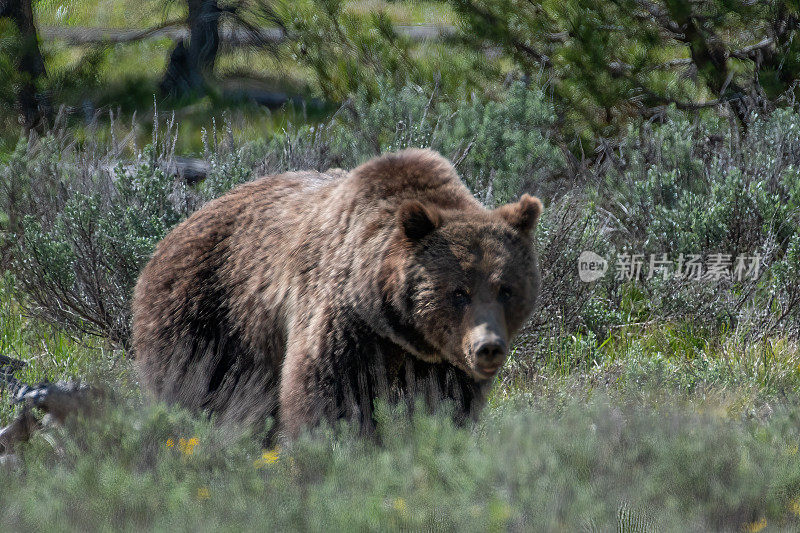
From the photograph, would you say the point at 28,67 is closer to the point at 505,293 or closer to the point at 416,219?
the point at 416,219

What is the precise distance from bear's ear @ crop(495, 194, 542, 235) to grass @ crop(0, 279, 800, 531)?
78cm

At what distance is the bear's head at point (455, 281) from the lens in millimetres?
3574

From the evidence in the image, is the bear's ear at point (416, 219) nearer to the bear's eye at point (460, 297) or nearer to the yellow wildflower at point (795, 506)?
the bear's eye at point (460, 297)

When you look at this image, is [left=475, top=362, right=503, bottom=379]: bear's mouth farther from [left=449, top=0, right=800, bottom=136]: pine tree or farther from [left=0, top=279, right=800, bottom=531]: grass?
[left=449, top=0, right=800, bottom=136]: pine tree

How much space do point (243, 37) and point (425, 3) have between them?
3.99m

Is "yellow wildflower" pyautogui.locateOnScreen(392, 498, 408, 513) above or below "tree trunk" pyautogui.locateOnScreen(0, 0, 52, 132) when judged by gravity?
above

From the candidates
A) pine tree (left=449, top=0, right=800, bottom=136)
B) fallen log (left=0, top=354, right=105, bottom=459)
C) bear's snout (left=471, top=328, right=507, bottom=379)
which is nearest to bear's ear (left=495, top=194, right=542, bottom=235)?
bear's snout (left=471, top=328, right=507, bottom=379)

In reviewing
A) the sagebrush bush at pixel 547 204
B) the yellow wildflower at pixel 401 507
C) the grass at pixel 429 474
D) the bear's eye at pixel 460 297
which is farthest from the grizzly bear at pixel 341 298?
the sagebrush bush at pixel 547 204

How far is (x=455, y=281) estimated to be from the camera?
3.61m

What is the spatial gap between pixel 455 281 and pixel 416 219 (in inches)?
11.2

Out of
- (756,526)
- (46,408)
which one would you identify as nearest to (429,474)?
(756,526)

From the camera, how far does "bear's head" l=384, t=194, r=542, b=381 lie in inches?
141

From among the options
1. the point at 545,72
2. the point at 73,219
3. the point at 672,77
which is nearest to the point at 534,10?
the point at 545,72

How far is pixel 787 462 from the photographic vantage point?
310cm
